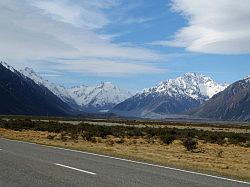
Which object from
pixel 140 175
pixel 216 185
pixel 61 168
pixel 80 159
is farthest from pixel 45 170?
pixel 216 185

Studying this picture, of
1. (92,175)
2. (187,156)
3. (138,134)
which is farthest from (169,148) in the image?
(138,134)

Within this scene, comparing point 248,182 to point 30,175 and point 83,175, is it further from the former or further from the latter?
point 30,175

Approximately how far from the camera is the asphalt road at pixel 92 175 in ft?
43.7

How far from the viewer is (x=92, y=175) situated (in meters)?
14.9

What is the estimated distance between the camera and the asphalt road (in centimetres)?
1330

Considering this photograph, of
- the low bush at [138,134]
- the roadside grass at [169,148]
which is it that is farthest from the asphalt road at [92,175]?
the low bush at [138,134]

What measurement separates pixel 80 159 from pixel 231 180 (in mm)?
7496

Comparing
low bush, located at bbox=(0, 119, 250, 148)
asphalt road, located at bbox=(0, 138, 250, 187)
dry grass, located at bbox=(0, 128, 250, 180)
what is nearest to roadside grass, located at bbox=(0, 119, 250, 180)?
dry grass, located at bbox=(0, 128, 250, 180)

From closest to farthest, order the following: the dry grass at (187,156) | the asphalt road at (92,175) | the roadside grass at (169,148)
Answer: the asphalt road at (92,175) → the dry grass at (187,156) → the roadside grass at (169,148)

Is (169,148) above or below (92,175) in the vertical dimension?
below

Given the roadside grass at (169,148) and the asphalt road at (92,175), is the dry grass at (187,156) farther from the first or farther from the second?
the asphalt road at (92,175)

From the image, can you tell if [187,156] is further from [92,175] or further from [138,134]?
[138,134]

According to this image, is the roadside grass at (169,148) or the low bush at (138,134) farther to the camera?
the low bush at (138,134)

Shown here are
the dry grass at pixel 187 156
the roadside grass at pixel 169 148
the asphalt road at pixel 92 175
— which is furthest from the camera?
the roadside grass at pixel 169 148
